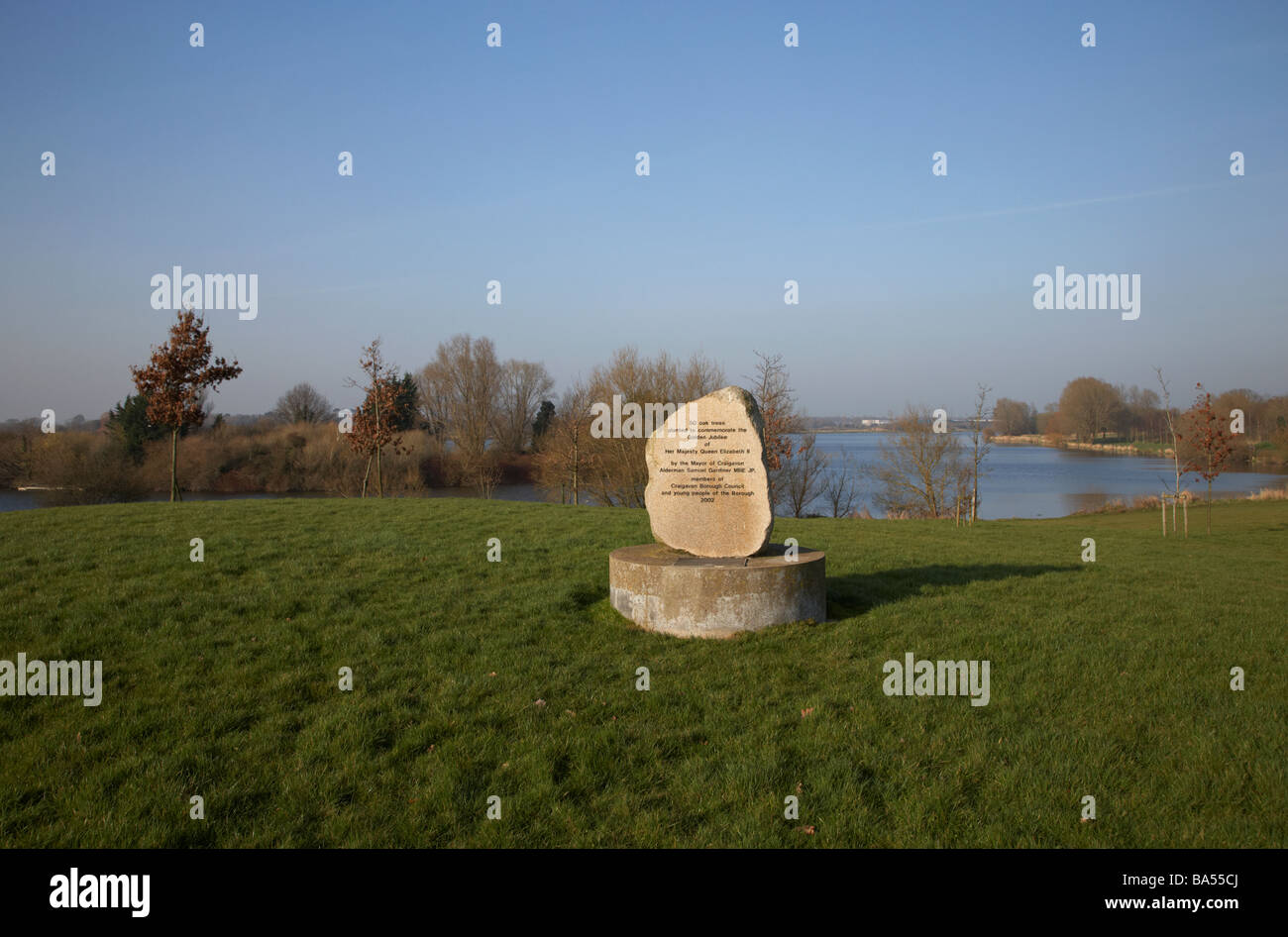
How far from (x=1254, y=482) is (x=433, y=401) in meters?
60.3

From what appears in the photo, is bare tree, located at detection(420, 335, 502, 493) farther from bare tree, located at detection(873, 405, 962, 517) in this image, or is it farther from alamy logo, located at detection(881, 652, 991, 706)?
alamy logo, located at detection(881, 652, 991, 706)

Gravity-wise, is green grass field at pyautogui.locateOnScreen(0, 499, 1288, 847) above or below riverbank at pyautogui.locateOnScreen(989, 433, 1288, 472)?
below

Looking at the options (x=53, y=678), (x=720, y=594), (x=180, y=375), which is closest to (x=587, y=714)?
(x=720, y=594)

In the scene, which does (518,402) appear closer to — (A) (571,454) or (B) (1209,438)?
(A) (571,454)

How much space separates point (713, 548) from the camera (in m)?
8.77

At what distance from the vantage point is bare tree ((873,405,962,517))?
37047 mm

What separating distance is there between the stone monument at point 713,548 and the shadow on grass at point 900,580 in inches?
34.9

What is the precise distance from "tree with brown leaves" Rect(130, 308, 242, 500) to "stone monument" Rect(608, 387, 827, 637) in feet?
66.6

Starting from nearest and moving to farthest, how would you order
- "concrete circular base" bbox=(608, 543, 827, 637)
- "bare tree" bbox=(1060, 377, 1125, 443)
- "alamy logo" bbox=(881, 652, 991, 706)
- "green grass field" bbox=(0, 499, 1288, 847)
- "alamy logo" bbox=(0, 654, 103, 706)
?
"green grass field" bbox=(0, 499, 1288, 847), "alamy logo" bbox=(0, 654, 103, 706), "alamy logo" bbox=(881, 652, 991, 706), "concrete circular base" bbox=(608, 543, 827, 637), "bare tree" bbox=(1060, 377, 1125, 443)
